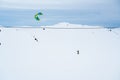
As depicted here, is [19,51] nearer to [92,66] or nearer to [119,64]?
[92,66]

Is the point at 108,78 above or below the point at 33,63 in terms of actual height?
below

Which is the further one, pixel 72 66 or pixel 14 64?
pixel 72 66

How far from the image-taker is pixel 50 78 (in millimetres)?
167000

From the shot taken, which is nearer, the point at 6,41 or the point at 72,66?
the point at 6,41

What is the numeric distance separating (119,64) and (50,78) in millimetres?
35716

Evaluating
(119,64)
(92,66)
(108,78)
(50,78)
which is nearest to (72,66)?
(92,66)

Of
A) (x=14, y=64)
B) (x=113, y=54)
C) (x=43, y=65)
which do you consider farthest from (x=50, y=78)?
(x=113, y=54)

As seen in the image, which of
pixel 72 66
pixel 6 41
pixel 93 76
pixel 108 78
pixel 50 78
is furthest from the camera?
pixel 72 66

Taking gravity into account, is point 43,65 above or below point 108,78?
above

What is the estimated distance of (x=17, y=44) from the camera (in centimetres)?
19688

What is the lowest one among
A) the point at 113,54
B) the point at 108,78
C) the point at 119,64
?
the point at 108,78

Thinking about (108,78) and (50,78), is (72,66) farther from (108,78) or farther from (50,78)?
(108,78)

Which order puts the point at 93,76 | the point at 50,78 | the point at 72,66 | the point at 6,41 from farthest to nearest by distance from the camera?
the point at 72,66 < the point at 6,41 < the point at 50,78 < the point at 93,76

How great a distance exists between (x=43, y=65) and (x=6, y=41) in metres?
30.9
